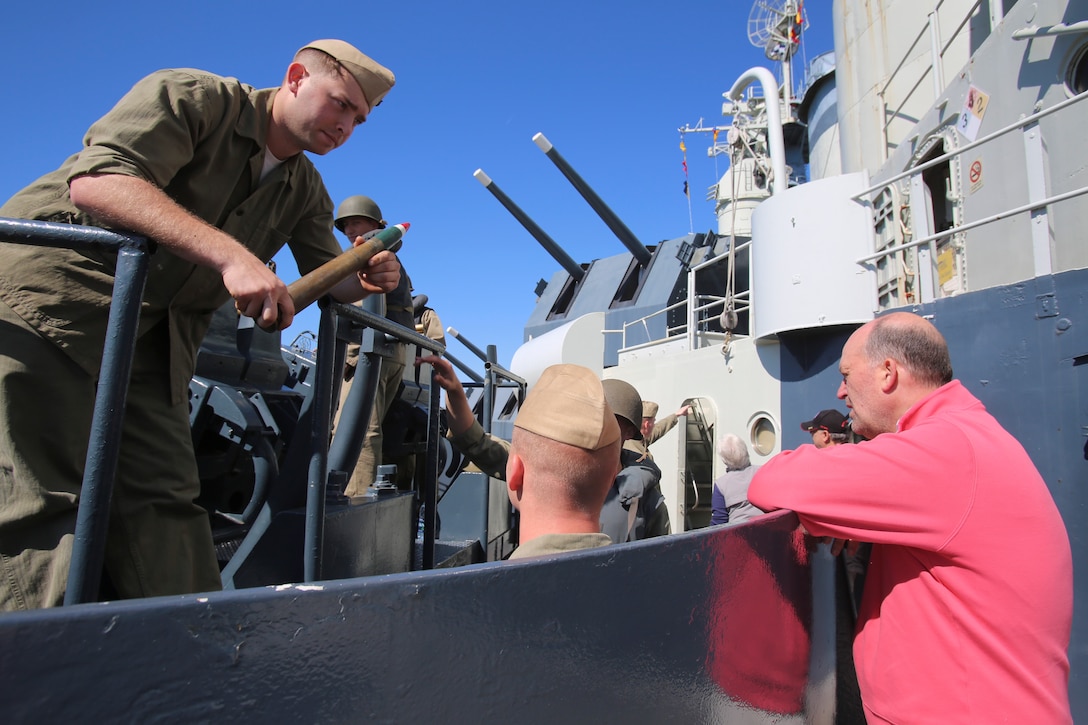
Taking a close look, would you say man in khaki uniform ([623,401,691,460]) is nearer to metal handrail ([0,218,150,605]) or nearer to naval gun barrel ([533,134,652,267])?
metal handrail ([0,218,150,605])

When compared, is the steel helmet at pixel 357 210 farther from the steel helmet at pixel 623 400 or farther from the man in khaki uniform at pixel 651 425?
the man in khaki uniform at pixel 651 425

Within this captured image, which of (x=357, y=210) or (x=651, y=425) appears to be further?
(x=651, y=425)

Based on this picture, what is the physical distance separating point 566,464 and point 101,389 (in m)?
0.77

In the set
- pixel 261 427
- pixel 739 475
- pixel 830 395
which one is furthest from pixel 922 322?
pixel 830 395

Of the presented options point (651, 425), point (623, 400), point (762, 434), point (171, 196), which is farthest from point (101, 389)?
point (762, 434)

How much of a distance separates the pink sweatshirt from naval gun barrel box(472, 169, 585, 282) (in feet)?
54.0

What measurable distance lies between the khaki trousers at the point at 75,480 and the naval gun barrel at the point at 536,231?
16.3 meters

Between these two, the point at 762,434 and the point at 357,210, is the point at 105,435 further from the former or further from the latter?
the point at 762,434

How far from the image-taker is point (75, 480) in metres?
1.28

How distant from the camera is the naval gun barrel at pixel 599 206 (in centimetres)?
1572

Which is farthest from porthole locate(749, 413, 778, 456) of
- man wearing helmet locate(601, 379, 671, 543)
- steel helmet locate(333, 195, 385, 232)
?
steel helmet locate(333, 195, 385, 232)

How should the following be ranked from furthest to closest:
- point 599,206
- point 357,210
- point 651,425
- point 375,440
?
point 599,206, point 651,425, point 375,440, point 357,210

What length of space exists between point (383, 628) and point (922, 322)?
1.39 m

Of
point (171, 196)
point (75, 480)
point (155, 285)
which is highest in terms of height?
point (171, 196)
